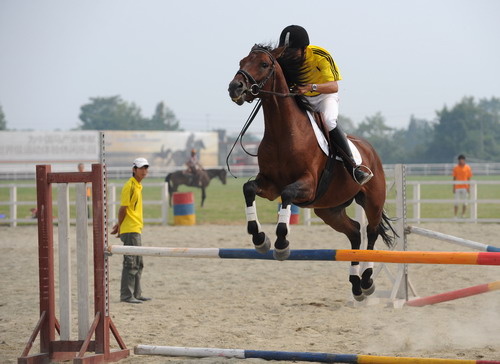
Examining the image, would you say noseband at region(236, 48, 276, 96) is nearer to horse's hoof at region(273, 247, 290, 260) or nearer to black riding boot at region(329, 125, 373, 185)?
black riding boot at region(329, 125, 373, 185)

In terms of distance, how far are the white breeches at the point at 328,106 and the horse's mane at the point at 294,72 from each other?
0.23 meters

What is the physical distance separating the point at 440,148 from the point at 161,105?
6794 cm

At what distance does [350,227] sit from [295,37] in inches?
88.3

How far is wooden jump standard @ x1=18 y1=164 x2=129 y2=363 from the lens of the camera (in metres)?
6.27

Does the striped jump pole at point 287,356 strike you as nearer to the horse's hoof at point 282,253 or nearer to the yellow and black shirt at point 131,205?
the horse's hoof at point 282,253

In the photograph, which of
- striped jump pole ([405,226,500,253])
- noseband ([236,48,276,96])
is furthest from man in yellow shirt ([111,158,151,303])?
noseband ([236,48,276,96])

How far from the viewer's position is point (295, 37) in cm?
630

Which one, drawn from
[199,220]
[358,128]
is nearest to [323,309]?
[199,220]

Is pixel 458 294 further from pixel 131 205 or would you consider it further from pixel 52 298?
pixel 131 205

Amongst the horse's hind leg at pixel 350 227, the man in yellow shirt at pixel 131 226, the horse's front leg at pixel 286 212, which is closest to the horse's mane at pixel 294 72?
the horse's front leg at pixel 286 212

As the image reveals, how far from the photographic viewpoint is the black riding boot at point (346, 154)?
21.6 ft

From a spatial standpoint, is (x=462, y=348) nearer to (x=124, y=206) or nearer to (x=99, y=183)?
(x=99, y=183)

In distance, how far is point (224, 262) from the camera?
1333 cm

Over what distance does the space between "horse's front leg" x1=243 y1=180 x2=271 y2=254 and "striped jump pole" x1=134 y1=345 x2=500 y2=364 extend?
0.86 meters
